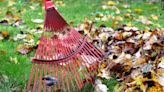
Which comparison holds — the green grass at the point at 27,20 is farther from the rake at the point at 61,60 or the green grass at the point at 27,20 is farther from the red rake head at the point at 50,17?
the red rake head at the point at 50,17

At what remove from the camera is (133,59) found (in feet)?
10.1

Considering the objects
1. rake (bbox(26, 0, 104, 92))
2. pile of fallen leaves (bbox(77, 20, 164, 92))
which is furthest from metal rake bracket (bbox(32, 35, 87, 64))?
pile of fallen leaves (bbox(77, 20, 164, 92))

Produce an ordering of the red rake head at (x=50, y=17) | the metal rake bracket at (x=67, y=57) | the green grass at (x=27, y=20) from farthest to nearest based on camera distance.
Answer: the red rake head at (x=50, y=17)
the green grass at (x=27, y=20)
the metal rake bracket at (x=67, y=57)

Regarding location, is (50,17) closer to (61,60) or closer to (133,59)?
(61,60)

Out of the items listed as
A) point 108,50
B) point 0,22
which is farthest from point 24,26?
point 108,50

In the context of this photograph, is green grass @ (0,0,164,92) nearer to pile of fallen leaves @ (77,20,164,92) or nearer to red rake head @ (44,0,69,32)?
pile of fallen leaves @ (77,20,164,92)

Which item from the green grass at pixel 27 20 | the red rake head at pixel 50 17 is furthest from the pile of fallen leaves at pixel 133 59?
the red rake head at pixel 50 17

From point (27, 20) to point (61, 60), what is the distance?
2.28m

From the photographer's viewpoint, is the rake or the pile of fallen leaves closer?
the pile of fallen leaves

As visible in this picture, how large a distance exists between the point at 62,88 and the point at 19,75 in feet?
1.21

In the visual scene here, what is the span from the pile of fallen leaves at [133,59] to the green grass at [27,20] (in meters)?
0.12

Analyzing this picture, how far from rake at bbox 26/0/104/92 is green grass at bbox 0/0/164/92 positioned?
5.8 inches

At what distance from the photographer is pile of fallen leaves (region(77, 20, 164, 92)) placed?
2595 mm

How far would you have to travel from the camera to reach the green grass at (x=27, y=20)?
9.82ft
